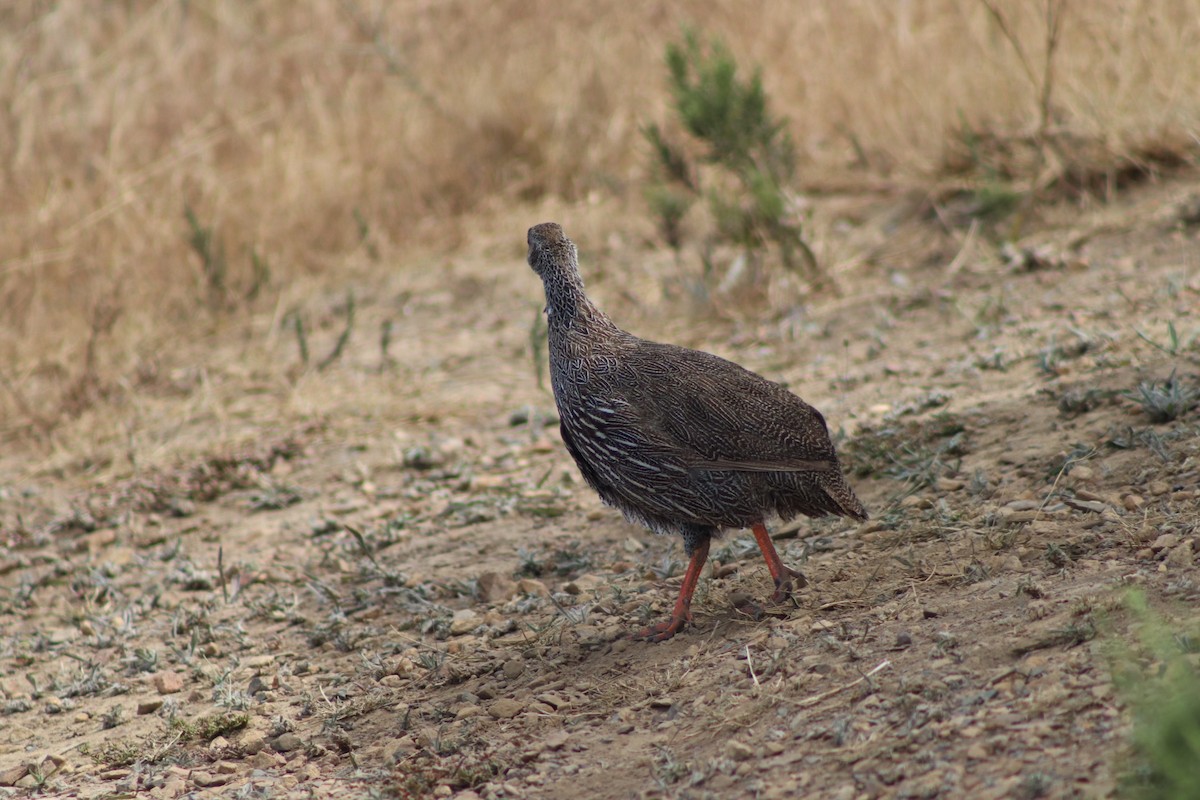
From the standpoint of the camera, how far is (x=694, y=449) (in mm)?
3939

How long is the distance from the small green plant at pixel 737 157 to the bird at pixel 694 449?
2.87 meters

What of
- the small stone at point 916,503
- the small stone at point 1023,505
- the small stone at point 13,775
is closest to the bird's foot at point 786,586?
the small stone at point 916,503

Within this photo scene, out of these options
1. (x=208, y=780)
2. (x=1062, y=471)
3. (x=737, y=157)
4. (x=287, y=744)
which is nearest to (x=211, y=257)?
(x=737, y=157)

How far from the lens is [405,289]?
27.5ft

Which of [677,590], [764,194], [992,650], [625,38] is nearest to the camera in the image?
[992,650]

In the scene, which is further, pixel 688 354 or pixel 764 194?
pixel 764 194

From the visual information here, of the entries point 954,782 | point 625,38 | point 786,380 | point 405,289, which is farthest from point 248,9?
point 954,782

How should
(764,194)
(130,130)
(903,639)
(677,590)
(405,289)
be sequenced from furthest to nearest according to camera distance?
(130,130) → (405,289) → (764,194) → (677,590) → (903,639)

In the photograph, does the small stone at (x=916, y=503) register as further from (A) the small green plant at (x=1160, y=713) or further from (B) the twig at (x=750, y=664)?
(A) the small green plant at (x=1160, y=713)

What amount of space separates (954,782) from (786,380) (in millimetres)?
3617

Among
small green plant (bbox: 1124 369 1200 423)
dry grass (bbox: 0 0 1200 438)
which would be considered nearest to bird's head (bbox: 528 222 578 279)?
small green plant (bbox: 1124 369 1200 423)

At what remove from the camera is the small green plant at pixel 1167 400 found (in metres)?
4.42

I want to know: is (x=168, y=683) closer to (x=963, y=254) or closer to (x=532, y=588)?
(x=532, y=588)

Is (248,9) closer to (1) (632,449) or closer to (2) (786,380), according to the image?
(2) (786,380)
